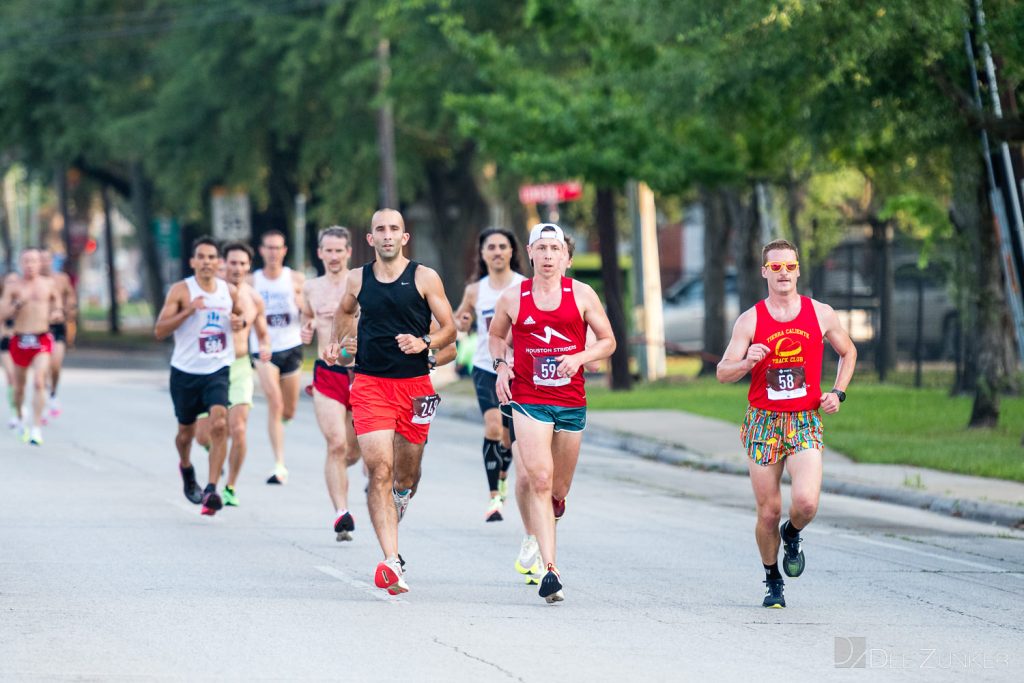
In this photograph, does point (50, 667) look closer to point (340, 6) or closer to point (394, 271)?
point (394, 271)

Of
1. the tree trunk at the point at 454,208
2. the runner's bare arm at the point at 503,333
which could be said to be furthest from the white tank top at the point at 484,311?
the tree trunk at the point at 454,208

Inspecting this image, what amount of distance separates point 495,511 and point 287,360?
3.20 meters

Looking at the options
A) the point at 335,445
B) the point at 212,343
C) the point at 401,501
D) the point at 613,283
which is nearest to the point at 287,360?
the point at 212,343

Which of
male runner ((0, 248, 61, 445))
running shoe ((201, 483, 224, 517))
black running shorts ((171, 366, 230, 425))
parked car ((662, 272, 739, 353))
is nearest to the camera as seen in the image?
running shoe ((201, 483, 224, 517))

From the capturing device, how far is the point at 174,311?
13039mm

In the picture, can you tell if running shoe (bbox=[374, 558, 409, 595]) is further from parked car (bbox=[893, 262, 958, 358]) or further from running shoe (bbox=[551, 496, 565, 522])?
parked car (bbox=[893, 262, 958, 358])

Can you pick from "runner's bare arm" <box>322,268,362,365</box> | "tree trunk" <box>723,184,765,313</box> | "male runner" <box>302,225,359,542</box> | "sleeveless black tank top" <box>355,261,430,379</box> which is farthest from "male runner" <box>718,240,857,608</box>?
"tree trunk" <box>723,184,765,313</box>

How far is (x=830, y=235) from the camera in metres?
27.7

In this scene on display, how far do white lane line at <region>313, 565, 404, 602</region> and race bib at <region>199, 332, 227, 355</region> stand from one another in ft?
9.84

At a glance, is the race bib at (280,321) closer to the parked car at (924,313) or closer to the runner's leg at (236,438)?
the runner's leg at (236,438)

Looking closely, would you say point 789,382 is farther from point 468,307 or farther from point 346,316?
point 468,307

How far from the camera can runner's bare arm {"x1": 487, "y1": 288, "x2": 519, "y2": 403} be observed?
9.40 m

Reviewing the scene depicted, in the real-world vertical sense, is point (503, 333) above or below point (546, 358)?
above

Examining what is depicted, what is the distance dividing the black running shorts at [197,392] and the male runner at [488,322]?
1.79 m
